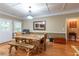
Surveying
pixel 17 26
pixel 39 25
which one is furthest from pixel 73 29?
pixel 17 26

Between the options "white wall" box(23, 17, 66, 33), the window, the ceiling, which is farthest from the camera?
the window

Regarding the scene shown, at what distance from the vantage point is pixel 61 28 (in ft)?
25.3

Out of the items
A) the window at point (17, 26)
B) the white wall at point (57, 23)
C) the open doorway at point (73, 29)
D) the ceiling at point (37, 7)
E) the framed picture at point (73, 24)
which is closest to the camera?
the ceiling at point (37, 7)

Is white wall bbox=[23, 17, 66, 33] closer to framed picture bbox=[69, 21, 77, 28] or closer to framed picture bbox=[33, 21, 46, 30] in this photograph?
framed picture bbox=[33, 21, 46, 30]

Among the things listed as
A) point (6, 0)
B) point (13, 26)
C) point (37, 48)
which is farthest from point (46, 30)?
point (6, 0)

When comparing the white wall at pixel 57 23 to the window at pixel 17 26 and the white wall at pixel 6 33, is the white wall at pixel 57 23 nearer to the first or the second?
the window at pixel 17 26

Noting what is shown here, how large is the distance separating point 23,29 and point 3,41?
9.09ft

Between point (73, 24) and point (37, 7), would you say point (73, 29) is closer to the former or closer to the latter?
point (73, 24)

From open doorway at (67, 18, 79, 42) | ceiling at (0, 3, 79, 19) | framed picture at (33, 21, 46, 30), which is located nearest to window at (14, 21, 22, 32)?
framed picture at (33, 21, 46, 30)

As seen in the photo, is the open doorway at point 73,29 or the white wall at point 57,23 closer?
the white wall at point 57,23

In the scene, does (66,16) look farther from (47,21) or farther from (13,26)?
(13,26)

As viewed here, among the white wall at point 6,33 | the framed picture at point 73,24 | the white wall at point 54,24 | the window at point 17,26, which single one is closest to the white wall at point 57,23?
the white wall at point 54,24

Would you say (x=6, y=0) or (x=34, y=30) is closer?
(x=6, y=0)

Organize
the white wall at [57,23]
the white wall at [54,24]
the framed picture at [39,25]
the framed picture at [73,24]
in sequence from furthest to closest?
the framed picture at [73,24] < the framed picture at [39,25] < the white wall at [54,24] < the white wall at [57,23]
